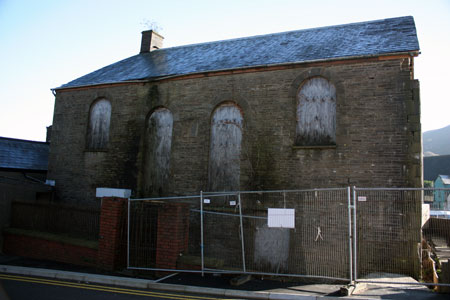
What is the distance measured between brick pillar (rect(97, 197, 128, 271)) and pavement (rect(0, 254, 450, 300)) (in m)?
0.39

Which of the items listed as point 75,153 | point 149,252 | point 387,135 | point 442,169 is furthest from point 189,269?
point 442,169

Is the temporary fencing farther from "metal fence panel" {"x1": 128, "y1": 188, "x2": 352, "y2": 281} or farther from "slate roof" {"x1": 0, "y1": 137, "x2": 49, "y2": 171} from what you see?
"slate roof" {"x1": 0, "y1": 137, "x2": 49, "y2": 171}

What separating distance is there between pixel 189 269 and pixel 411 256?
6025 millimetres

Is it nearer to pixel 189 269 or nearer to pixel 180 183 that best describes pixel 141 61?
pixel 180 183

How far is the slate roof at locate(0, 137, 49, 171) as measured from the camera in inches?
716

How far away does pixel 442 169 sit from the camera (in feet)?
204

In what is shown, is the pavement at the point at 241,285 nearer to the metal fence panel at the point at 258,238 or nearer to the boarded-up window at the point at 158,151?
the metal fence panel at the point at 258,238

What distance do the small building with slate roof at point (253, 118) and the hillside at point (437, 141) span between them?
14785cm

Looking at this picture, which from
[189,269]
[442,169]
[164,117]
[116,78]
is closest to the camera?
[189,269]

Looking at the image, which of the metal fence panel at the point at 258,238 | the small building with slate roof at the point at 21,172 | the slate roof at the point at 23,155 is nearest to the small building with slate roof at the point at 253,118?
the metal fence panel at the point at 258,238

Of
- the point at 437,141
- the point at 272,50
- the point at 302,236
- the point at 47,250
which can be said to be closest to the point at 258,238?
the point at 302,236

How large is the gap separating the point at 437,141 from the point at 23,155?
178m

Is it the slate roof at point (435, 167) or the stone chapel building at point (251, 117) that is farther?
the slate roof at point (435, 167)

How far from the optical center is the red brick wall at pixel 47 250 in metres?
11.0
